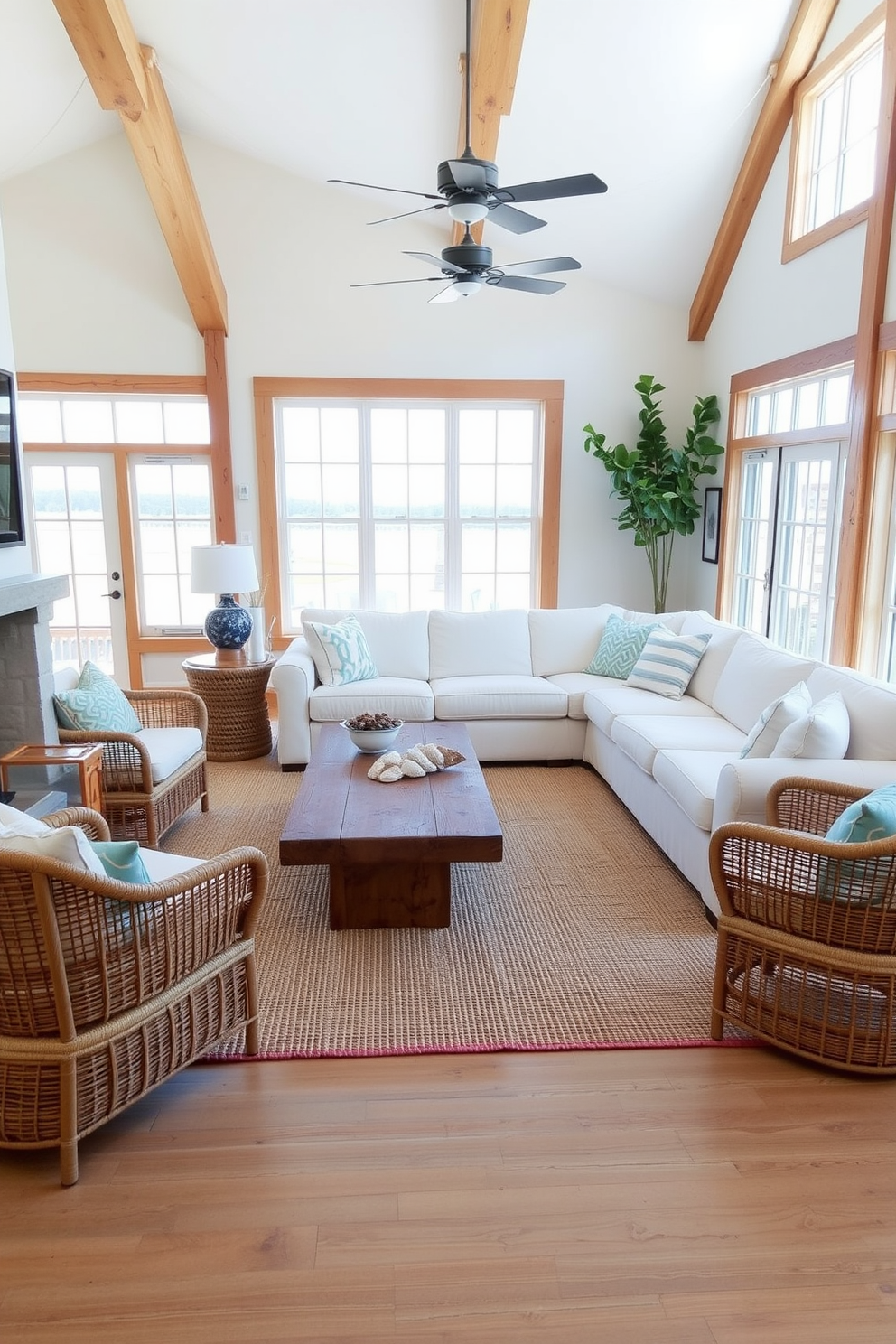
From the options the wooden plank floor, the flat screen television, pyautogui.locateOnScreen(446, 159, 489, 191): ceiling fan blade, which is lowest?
the wooden plank floor

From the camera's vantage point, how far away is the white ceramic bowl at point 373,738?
3877 mm

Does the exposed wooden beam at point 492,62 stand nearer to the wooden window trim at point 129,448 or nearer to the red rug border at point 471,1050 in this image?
the wooden window trim at point 129,448

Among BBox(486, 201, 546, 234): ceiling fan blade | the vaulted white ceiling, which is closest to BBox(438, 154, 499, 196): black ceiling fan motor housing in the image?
BBox(486, 201, 546, 234): ceiling fan blade

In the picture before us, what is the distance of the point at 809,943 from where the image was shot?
7.47 ft

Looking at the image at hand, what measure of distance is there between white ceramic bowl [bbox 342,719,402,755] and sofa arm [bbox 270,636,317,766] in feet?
3.02

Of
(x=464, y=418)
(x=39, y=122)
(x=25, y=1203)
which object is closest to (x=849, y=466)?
(x=464, y=418)

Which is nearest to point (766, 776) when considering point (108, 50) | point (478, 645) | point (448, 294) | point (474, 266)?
point (474, 266)

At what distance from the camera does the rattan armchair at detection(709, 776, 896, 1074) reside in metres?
2.21

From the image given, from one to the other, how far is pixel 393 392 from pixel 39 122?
2646mm

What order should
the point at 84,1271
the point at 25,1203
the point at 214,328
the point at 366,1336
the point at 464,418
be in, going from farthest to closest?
the point at 464,418
the point at 214,328
the point at 25,1203
the point at 84,1271
the point at 366,1336

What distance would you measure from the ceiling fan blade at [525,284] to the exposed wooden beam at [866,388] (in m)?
1.41

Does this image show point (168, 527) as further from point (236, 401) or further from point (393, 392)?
point (393, 392)

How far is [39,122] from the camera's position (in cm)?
511

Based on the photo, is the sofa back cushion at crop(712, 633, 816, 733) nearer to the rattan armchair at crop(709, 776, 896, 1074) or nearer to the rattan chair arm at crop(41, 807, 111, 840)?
the rattan armchair at crop(709, 776, 896, 1074)
